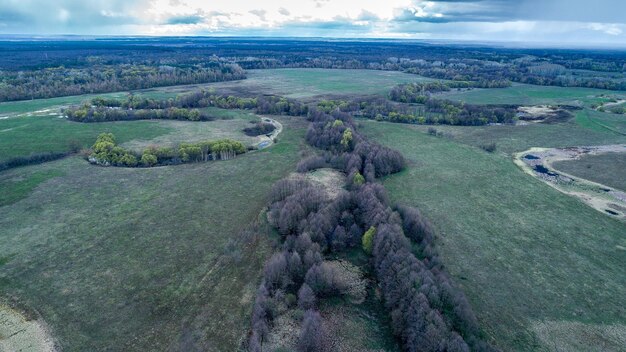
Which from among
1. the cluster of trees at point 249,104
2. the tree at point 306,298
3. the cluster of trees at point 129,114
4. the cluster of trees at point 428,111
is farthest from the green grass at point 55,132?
the tree at point 306,298

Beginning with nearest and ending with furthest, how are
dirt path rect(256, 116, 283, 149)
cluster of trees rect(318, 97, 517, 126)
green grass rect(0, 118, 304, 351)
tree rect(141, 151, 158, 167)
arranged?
green grass rect(0, 118, 304, 351) < tree rect(141, 151, 158, 167) < dirt path rect(256, 116, 283, 149) < cluster of trees rect(318, 97, 517, 126)

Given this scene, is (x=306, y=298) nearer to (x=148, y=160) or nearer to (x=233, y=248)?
(x=233, y=248)

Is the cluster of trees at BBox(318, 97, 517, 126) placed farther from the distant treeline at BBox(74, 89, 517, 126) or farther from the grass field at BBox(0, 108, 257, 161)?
the grass field at BBox(0, 108, 257, 161)

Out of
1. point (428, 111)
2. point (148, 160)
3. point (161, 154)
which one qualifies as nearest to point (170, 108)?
point (161, 154)

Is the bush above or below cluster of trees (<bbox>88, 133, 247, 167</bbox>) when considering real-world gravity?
above

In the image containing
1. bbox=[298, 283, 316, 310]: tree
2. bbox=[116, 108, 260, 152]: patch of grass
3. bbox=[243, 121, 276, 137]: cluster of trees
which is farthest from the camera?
bbox=[243, 121, 276, 137]: cluster of trees

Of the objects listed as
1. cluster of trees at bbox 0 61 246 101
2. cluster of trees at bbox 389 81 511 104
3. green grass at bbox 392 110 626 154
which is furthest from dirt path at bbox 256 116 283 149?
cluster of trees at bbox 0 61 246 101

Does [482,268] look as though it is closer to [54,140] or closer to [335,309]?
[335,309]
